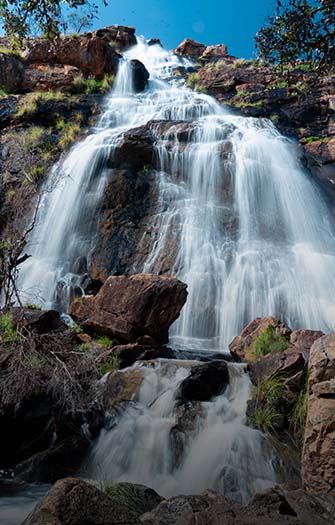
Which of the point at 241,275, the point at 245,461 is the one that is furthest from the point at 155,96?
the point at 245,461

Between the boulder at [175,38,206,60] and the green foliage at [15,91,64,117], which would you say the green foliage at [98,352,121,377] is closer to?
the green foliage at [15,91,64,117]

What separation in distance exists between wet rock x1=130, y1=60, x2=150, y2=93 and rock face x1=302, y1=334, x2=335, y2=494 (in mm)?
24556

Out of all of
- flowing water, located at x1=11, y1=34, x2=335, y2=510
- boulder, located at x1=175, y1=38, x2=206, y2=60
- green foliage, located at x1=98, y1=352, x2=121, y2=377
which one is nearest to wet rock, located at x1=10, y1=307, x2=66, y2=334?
green foliage, located at x1=98, y1=352, x2=121, y2=377

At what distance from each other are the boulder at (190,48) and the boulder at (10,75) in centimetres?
1703

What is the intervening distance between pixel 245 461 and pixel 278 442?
56 centimetres

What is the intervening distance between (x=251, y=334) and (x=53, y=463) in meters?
4.52

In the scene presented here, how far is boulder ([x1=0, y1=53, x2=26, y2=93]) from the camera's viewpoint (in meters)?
22.0

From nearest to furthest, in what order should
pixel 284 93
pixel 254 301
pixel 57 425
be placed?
pixel 57 425
pixel 254 301
pixel 284 93

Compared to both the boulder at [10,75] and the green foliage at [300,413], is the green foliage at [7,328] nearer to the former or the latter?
the green foliage at [300,413]

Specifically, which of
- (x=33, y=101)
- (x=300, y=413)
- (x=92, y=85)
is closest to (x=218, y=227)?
(x=300, y=413)

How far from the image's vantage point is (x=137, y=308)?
7816 millimetres

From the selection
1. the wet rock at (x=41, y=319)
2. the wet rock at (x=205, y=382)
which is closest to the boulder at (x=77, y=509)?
the wet rock at (x=205, y=382)

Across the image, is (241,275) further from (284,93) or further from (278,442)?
(284,93)

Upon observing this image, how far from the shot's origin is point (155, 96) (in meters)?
23.8
